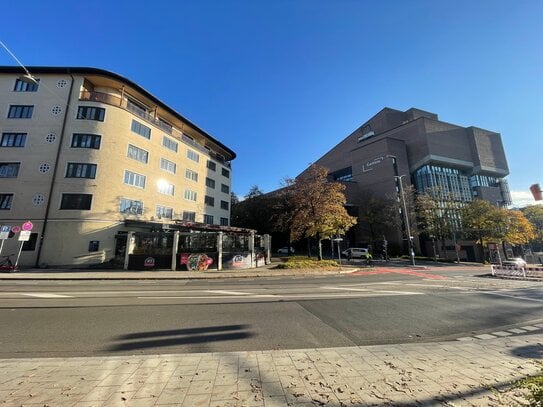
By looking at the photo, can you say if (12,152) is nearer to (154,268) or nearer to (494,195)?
(154,268)

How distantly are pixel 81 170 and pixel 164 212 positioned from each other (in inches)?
409

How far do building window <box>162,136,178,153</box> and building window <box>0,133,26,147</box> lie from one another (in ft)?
47.3

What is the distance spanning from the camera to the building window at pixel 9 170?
27.3 m

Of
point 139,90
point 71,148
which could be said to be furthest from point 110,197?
point 139,90

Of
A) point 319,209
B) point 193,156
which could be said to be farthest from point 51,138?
point 319,209

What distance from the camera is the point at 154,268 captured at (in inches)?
912

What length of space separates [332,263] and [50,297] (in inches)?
902

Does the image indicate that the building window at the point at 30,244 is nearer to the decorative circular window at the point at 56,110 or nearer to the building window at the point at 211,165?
the decorative circular window at the point at 56,110

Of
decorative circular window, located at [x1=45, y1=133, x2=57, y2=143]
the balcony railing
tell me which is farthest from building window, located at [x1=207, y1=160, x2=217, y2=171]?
decorative circular window, located at [x1=45, y1=133, x2=57, y2=143]

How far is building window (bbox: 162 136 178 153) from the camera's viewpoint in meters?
36.4

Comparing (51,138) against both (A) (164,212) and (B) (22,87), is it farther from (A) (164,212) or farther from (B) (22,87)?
(A) (164,212)

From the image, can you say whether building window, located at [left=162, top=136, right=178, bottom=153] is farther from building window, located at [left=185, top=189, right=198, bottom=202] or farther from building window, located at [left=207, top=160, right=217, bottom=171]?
building window, located at [left=207, top=160, right=217, bottom=171]

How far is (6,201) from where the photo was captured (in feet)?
88.2

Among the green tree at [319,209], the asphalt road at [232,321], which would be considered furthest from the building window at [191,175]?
the asphalt road at [232,321]
